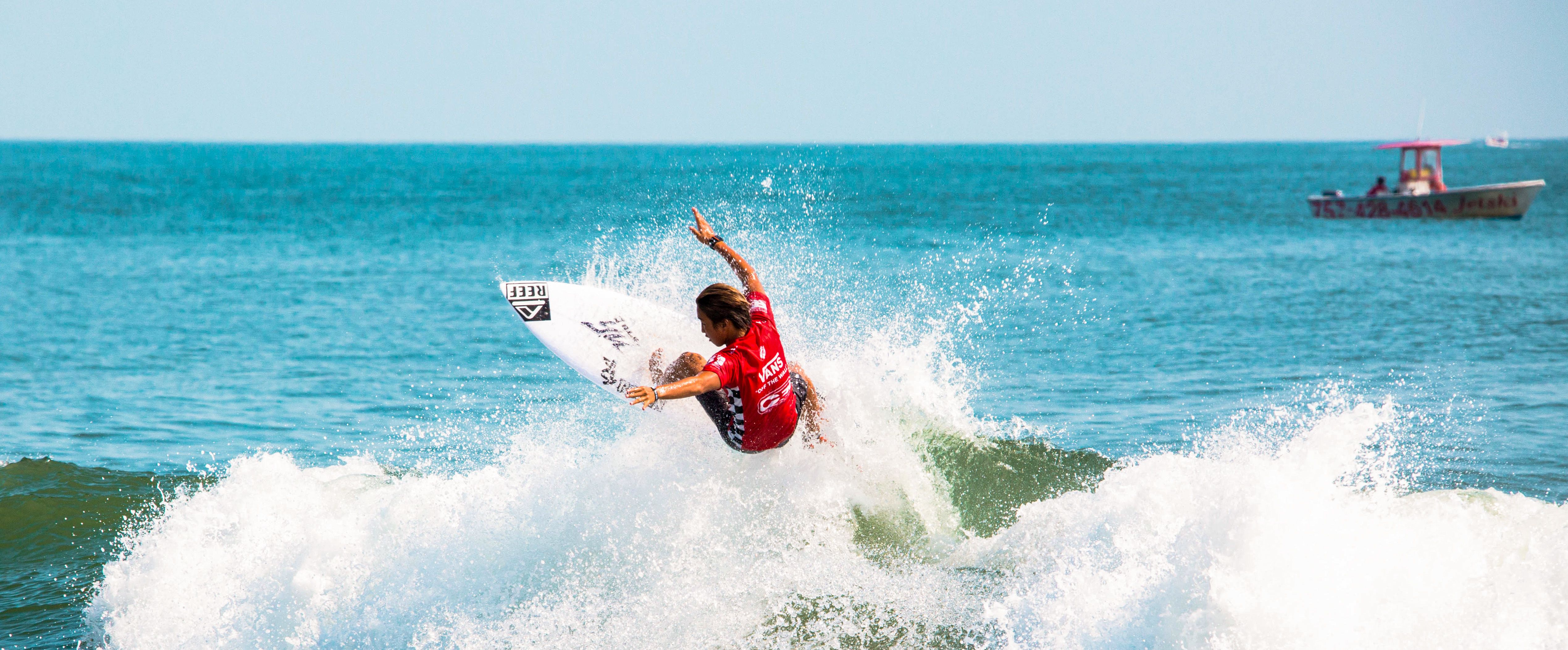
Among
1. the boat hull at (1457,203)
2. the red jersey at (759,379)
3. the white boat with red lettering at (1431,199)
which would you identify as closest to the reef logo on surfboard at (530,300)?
the red jersey at (759,379)

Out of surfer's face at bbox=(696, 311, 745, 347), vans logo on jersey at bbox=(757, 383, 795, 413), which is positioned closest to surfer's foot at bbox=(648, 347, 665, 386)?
vans logo on jersey at bbox=(757, 383, 795, 413)

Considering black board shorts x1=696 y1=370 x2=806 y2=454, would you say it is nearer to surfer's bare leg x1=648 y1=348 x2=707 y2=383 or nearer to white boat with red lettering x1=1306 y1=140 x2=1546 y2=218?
surfer's bare leg x1=648 y1=348 x2=707 y2=383

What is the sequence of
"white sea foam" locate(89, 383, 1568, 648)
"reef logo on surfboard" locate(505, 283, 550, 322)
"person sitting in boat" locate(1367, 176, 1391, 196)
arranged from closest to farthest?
"white sea foam" locate(89, 383, 1568, 648)
"reef logo on surfboard" locate(505, 283, 550, 322)
"person sitting in boat" locate(1367, 176, 1391, 196)

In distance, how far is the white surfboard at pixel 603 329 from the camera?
25.0 feet

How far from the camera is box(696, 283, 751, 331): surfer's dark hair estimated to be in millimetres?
5637

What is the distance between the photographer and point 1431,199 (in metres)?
37.9

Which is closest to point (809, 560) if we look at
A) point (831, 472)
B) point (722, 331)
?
point (831, 472)

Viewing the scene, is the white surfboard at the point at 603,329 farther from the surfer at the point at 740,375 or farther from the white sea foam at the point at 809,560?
the surfer at the point at 740,375

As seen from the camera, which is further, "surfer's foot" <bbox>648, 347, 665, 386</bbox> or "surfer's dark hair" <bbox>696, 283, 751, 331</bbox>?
"surfer's foot" <bbox>648, 347, 665, 386</bbox>

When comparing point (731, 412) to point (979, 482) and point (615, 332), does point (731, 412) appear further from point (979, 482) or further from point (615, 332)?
point (979, 482)

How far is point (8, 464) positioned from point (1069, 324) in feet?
42.4

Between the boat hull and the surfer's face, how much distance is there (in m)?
38.2

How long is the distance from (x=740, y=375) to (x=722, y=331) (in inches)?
10.2

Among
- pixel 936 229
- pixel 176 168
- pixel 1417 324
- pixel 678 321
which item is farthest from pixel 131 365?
pixel 176 168
